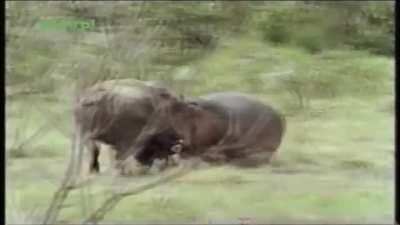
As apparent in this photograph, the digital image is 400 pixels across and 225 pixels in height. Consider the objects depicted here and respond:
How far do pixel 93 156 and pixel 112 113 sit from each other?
0.32 ft

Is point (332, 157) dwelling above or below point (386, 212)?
above

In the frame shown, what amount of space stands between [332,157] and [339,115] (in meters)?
0.09

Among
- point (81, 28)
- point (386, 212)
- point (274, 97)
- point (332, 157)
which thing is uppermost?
point (81, 28)

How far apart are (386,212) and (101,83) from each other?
647 mm

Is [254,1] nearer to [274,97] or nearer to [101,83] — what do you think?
[274,97]

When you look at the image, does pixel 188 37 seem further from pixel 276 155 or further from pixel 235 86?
pixel 276 155

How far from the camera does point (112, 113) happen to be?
1.36 meters

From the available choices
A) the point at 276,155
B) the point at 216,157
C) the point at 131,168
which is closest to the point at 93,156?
the point at 131,168

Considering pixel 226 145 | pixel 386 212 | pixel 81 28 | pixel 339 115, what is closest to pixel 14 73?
pixel 81 28

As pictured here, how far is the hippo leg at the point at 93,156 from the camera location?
136 cm

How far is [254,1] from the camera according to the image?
1382mm

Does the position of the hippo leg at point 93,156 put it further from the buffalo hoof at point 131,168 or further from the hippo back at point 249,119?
the hippo back at point 249,119

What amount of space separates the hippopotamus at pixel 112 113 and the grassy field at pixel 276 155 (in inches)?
1.5

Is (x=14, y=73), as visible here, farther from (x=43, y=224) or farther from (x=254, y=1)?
(x=254, y=1)
